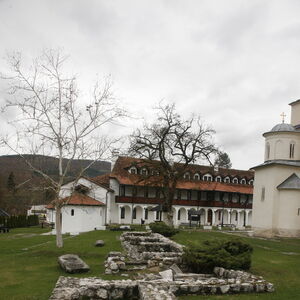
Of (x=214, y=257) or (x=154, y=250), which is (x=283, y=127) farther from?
(x=214, y=257)

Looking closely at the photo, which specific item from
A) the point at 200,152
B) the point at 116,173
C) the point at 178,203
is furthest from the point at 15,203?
the point at 200,152

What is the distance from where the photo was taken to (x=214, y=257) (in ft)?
41.2

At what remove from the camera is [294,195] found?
28828 millimetres

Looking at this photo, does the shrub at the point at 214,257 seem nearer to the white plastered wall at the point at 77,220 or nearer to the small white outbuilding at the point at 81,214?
the small white outbuilding at the point at 81,214

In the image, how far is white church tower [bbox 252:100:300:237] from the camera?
94.7 ft

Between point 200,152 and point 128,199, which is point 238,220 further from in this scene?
point 200,152

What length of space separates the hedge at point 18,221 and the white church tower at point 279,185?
95.0 ft

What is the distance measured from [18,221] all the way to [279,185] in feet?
109

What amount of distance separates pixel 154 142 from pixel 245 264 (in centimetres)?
1942

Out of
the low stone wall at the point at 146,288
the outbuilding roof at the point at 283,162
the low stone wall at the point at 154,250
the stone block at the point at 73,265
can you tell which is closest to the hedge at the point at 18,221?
the low stone wall at the point at 154,250

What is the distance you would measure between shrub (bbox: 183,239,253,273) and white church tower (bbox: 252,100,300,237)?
1707 centimetres

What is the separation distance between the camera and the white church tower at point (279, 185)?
28.9m

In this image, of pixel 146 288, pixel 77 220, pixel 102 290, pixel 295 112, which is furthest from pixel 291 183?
pixel 102 290

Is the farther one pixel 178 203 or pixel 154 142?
pixel 178 203
